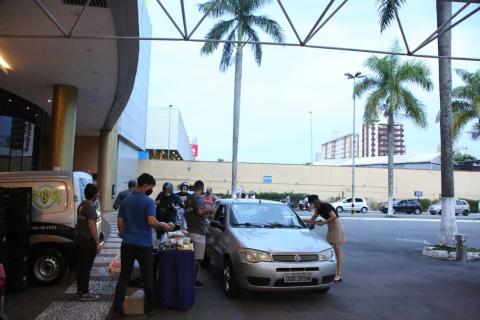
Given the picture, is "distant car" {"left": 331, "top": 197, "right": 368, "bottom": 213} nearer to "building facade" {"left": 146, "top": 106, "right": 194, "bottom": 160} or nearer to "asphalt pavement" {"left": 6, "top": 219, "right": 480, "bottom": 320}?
"building facade" {"left": 146, "top": 106, "right": 194, "bottom": 160}

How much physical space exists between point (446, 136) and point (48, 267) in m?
11.1

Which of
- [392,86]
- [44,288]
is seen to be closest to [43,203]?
[44,288]

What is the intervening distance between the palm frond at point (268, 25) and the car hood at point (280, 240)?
20.7 meters

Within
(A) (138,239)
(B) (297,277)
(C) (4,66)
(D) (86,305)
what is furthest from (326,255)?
(C) (4,66)

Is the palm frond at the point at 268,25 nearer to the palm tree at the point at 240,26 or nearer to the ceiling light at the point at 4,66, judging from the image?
the palm tree at the point at 240,26

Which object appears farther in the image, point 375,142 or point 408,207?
point 375,142

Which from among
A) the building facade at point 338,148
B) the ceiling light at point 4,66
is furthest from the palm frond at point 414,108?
the building facade at point 338,148

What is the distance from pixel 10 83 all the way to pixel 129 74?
5.04 meters

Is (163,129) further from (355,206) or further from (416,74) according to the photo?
(416,74)

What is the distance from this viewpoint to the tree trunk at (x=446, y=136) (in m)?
13.3

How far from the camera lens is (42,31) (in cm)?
1052

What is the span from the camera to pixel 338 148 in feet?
518

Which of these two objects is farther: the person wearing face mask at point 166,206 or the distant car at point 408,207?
the distant car at point 408,207

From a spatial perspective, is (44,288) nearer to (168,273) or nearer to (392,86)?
(168,273)
